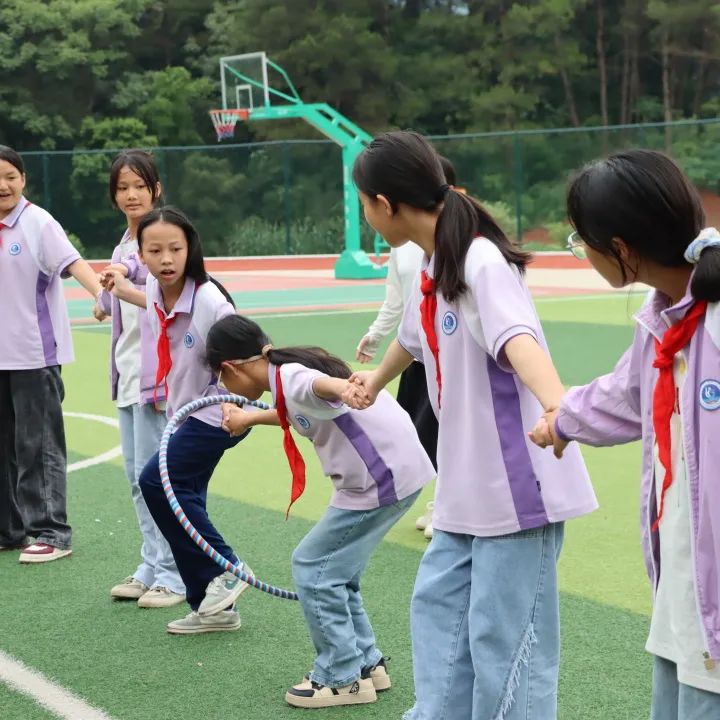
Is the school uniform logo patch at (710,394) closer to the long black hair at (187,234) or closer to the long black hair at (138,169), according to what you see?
the long black hair at (187,234)

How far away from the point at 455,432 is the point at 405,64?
41910 millimetres

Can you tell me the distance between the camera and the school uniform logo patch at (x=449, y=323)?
3.46 meters

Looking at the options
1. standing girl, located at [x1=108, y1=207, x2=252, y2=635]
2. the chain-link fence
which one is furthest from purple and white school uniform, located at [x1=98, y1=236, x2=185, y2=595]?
the chain-link fence

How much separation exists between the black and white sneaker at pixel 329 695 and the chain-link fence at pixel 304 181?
86.6 ft

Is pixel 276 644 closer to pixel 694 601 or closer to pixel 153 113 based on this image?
pixel 694 601

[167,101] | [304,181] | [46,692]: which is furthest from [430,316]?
[167,101]

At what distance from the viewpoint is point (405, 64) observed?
4412 centimetres

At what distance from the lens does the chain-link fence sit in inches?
1232

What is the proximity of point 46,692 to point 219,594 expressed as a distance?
84 centimetres

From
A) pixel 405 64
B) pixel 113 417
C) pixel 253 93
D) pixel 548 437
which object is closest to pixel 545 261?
pixel 253 93

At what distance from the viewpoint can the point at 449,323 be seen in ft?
11.4

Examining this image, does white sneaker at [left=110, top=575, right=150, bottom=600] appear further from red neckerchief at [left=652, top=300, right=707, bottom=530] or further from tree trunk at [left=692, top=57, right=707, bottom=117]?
tree trunk at [left=692, top=57, right=707, bottom=117]

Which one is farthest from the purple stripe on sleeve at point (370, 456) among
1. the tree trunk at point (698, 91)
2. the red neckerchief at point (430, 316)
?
the tree trunk at point (698, 91)

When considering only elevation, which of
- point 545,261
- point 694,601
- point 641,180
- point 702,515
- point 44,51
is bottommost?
point 545,261
